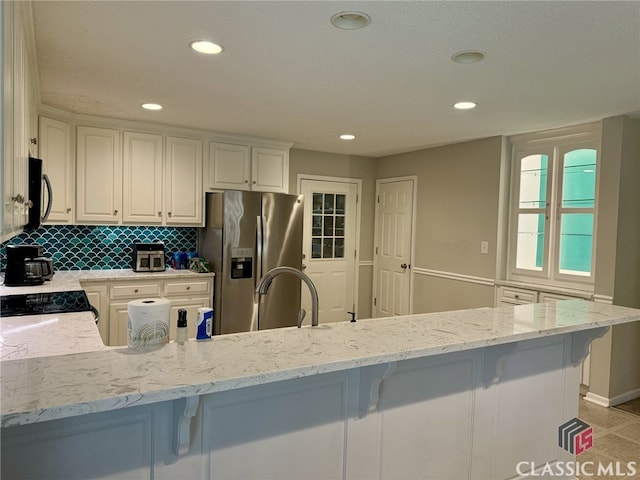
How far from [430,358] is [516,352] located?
19.6 inches

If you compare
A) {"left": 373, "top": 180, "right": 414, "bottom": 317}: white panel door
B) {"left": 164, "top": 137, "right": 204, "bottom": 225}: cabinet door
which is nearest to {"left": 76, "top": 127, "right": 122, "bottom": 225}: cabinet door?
{"left": 164, "top": 137, "right": 204, "bottom": 225}: cabinet door

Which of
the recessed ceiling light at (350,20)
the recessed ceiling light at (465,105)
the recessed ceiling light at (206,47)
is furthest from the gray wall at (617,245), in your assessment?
the recessed ceiling light at (206,47)

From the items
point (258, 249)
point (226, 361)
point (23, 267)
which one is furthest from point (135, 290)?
point (226, 361)

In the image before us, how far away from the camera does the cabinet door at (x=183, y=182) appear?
4.23m

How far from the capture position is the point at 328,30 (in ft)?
6.57

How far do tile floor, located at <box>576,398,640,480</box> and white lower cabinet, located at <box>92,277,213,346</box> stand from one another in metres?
3.02

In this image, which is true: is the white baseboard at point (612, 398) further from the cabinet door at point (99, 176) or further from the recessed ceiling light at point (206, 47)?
the cabinet door at point (99, 176)

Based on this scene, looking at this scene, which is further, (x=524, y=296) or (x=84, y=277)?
(x=524, y=296)

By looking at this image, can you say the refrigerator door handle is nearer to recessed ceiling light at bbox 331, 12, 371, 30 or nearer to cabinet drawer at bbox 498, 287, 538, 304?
cabinet drawer at bbox 498, 287, 538, 304

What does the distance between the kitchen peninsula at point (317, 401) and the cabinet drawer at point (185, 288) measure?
2720 millimetres

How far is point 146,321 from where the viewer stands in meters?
1.35

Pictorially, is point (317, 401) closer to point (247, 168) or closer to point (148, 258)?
point (148, 258)

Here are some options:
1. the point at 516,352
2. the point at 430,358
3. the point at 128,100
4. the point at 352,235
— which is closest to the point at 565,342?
the point at 516,352

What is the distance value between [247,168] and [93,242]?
166 centimetres
